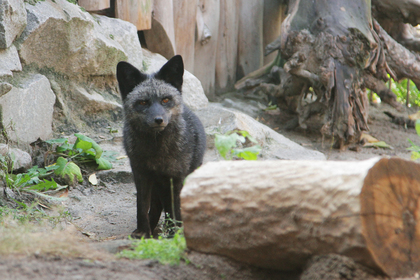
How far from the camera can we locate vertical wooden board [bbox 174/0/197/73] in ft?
23.8

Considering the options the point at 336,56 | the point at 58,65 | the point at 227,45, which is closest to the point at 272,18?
the point at 227,45

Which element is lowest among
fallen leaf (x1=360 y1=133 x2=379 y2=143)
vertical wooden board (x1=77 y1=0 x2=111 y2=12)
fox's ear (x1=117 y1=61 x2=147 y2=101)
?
fallen leaf (x1=360 y1=133 x2=379 y2=143)

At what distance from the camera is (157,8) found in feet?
21.7

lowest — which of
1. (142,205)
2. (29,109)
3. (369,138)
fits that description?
(369,138)

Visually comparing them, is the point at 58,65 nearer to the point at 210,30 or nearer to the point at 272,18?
the point at 210,30

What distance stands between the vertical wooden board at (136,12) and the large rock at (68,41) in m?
0.22

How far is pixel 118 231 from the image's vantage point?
157 inches

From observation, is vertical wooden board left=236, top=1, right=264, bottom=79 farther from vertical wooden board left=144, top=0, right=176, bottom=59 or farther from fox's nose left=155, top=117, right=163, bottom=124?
fox's nose left=155, top=117, right=163, bottom=124

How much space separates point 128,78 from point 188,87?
284 cm

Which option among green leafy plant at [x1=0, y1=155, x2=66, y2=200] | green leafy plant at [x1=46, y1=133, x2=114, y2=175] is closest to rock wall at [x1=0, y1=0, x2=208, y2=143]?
green leafy plant at [x1=46, y1=133, x2=114, y2=175]

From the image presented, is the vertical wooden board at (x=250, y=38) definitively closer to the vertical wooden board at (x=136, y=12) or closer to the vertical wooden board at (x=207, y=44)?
the vertical wooden board at (x=207, y=44)

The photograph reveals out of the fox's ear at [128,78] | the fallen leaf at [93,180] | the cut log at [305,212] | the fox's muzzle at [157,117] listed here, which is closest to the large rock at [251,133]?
the fallen leaf at [93,180]

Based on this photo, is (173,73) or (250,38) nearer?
(173,73)

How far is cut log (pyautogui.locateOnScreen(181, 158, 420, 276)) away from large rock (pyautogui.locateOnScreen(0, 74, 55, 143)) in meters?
2.82
